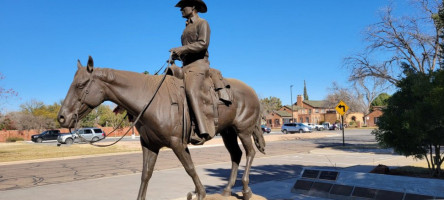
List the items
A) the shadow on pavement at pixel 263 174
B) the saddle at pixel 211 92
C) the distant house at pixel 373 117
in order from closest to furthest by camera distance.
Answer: the saddle at pixel 211 92, the shadow on pavement at pixel 263 174, the distant house at pixel 373 117

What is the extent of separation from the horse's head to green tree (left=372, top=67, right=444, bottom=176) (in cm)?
580

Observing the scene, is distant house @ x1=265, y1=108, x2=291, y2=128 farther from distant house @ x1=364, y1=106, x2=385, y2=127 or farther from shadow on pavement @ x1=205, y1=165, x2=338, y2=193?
shadow on pavement @ x1=205, y1=165, x2=338, y2=193

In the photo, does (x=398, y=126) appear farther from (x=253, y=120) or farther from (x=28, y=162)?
(x=28, y=162)

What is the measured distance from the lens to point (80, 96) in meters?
3.58

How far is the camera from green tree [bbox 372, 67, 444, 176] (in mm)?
6965

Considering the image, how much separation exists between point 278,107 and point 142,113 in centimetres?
9264

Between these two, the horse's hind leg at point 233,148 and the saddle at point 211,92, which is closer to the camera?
the saddle at point 211,92

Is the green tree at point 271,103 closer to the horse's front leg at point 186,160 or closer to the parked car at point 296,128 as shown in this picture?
the parked car at point 296,128

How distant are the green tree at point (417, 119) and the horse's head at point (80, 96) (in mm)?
5798

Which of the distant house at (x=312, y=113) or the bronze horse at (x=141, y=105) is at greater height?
the distant house at (x=312, y=113)

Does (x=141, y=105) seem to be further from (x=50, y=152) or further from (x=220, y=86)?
(x=50, y=152)

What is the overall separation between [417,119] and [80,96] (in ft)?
24.1

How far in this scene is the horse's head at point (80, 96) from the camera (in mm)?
3518

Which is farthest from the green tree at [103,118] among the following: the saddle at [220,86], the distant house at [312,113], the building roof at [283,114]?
the saddle at [220,86]
